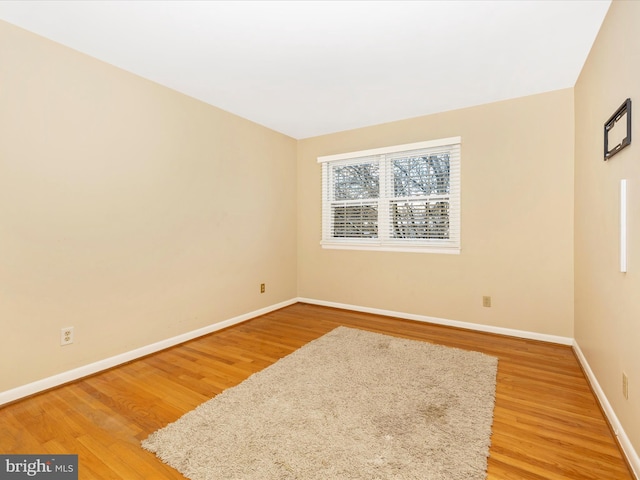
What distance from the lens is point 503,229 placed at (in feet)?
10.7

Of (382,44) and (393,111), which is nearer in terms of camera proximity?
(382,44)

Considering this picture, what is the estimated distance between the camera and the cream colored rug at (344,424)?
1.43 m

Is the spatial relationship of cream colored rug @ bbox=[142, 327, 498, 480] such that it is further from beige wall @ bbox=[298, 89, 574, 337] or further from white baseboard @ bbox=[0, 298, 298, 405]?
white baseboard @ bbox=[0, 298, 298, 405]

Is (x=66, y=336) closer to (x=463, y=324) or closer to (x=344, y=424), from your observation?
(x=344, y=424)

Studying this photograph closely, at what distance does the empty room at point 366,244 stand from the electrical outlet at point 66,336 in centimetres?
1

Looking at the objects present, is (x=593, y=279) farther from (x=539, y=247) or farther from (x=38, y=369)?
(x=38, y=369)

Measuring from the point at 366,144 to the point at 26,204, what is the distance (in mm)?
3483

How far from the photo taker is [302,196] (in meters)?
4.68

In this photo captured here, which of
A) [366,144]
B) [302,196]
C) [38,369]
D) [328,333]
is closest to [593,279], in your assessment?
[328,333]

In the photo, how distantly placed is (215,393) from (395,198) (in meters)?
2.97

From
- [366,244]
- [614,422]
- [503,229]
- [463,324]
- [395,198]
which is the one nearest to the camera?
[614,422]

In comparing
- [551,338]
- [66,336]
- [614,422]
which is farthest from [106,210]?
[551,338]

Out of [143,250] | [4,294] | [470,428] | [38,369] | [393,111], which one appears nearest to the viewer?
[470,428]

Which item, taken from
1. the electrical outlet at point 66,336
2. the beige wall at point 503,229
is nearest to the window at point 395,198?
the beige wall at point 503,229
